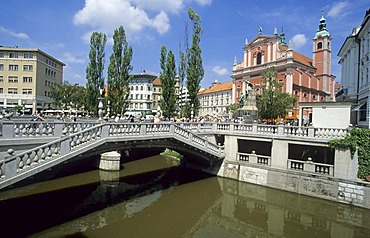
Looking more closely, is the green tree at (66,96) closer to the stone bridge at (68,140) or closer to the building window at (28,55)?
the building window at (28,55)

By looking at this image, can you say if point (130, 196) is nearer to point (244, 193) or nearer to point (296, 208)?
point (244, 193)

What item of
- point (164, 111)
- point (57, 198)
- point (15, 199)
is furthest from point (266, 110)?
point (15, 199)

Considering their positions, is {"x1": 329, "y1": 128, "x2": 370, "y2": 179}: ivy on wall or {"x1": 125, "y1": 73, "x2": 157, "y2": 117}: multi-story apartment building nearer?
{"x1": 329, "y1": 128, "x2": 370, "y2": 179}: ivy on wall

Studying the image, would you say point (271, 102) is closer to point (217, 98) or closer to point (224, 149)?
point (224, 149)

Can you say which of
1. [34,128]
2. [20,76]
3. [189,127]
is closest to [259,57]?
[189,127]

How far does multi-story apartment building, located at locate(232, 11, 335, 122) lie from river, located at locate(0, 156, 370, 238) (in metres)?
29.9

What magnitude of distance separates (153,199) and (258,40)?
4686cm

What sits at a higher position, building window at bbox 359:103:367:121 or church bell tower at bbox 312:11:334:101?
church bell tower at bbox 312:11:334:101

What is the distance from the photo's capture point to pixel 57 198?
610 inches

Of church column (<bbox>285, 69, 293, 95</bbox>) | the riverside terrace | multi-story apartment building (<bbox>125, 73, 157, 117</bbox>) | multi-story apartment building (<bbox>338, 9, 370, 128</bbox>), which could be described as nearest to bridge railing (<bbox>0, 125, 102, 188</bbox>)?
the riverside terrace

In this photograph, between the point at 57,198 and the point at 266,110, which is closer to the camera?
the point at 57,198

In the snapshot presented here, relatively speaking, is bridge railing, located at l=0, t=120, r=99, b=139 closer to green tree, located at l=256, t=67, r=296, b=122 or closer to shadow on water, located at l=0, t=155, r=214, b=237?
shadow on water, located at l=0, t=155, r=214, b=237

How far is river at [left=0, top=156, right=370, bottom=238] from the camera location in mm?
11969

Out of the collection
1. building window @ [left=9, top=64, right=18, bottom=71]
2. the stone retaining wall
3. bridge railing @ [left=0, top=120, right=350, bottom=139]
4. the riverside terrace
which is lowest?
the stone retaining wall
